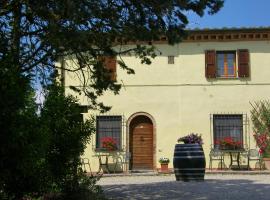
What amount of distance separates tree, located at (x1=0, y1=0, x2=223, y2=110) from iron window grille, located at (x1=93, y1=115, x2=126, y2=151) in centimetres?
1211

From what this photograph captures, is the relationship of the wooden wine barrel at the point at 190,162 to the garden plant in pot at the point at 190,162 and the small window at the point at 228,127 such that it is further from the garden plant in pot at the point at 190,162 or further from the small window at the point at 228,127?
the small window at the point at 228,127

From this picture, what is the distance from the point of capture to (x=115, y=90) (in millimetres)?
10883

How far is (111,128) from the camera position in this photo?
22.6 meters

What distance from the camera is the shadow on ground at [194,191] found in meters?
11.2

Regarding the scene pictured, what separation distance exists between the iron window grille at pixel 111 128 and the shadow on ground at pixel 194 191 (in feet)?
27.8

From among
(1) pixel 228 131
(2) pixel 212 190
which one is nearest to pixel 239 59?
(1) pixel 228 131

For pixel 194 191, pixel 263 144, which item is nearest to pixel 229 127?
pixel 263 144

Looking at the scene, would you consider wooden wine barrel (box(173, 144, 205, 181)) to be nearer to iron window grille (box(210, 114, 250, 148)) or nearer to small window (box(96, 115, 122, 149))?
iron window grille (box(210, 114, 250, 148))

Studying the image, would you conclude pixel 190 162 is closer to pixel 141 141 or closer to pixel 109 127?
pixel 141 141

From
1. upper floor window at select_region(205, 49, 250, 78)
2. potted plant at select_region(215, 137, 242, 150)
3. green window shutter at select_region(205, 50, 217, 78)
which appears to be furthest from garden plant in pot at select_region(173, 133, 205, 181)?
upper floor window at select_region(205, 49, 250, 78)

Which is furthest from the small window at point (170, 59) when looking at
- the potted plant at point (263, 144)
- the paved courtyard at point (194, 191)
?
the paved courtyard at point (194, 191)

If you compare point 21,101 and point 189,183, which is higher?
point 21,101

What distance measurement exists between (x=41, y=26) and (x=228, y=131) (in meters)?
14.3

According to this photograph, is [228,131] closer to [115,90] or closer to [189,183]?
[189,183]
